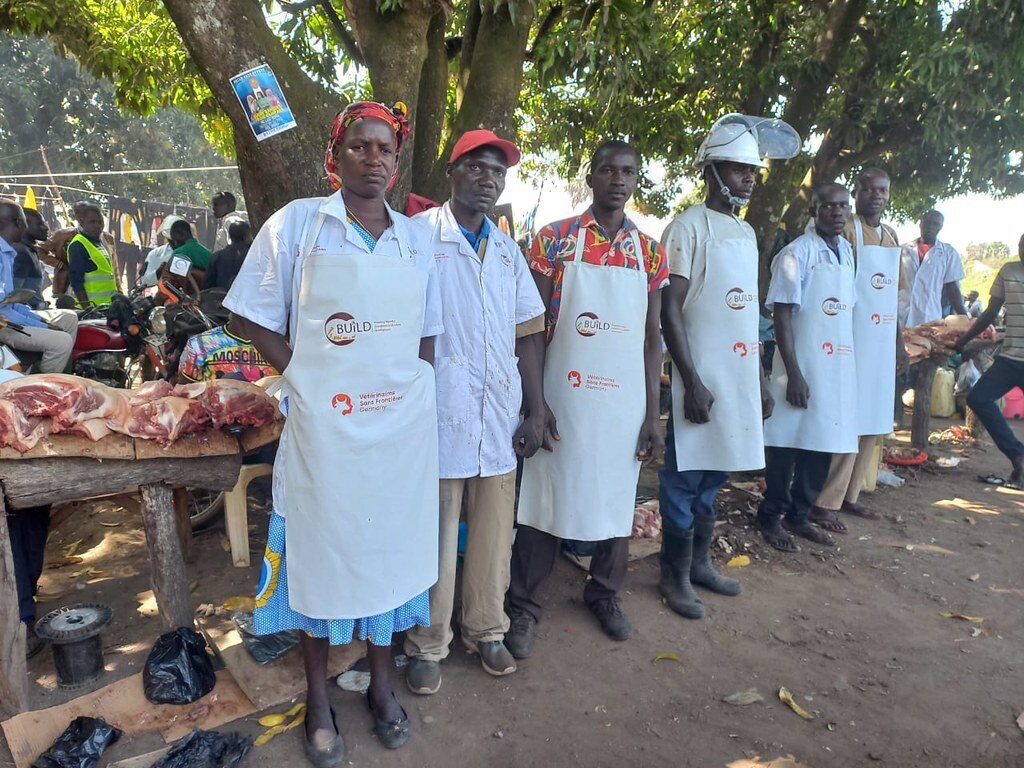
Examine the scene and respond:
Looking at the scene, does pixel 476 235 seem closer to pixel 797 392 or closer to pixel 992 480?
pixel 797 392

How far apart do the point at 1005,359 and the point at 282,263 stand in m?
6.02

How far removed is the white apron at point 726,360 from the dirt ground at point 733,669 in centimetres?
88

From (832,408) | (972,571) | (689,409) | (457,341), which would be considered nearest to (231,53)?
(457,341)

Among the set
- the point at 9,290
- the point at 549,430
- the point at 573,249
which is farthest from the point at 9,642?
the point at 9,290

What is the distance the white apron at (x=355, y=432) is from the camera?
2.16 metres

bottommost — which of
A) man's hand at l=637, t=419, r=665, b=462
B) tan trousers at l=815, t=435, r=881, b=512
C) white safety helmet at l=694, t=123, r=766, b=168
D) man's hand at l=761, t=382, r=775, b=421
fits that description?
tan trousers at l=815, t=435, r=881, b=512

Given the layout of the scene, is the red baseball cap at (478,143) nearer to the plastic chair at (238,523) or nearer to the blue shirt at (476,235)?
the blue shirt at (476,235)

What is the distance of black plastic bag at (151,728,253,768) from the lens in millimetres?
2283

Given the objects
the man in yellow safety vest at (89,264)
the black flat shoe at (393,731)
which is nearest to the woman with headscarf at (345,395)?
the black flat shoe at (393,731)

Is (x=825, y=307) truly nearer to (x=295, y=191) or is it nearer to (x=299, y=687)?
(x=295, y=191)

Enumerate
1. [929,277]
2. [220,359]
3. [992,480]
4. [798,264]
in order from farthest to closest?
[929,277] → [992,480] → [220,359] → [798,264]

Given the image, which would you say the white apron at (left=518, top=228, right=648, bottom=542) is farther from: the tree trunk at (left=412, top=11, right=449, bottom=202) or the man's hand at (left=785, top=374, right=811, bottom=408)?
the tree trunk at (left=412, top=11, right=449, bottom=202)

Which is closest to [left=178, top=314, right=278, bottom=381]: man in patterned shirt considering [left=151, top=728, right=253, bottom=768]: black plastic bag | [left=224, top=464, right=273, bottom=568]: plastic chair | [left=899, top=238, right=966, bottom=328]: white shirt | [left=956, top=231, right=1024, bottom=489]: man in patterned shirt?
[left=224, top=464, right=273, bottom=568]: plastic chair

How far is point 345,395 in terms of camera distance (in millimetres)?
2178
